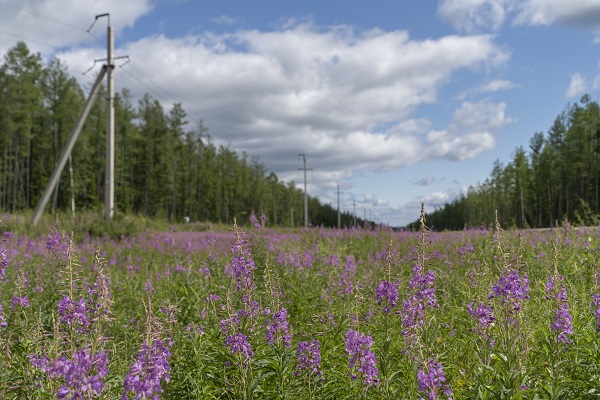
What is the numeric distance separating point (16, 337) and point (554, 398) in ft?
18.0

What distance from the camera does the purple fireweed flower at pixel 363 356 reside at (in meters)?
3.15

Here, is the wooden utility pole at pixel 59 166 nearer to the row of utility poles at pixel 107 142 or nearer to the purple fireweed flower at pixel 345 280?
the row of utility poles at pixel 107 142

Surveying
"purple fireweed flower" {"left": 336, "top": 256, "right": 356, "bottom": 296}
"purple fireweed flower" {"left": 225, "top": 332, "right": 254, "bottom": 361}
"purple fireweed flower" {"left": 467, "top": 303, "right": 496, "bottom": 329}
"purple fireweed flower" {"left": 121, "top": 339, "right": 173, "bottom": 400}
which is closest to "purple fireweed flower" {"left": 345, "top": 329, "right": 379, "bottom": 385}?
"purple fireweed flower" {"left": 225, "top": 332, "right": 254, "bottom": 361}

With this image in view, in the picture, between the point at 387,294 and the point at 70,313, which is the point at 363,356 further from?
the point at 70,313

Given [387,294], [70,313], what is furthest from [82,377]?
[387,294]

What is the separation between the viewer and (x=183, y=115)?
71.7 meters

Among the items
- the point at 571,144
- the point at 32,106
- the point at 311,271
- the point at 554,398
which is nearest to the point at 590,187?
the point at 571,144

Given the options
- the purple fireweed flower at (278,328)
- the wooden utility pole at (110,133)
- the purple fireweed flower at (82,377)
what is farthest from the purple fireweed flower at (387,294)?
the wooden utility pole at (110,133)

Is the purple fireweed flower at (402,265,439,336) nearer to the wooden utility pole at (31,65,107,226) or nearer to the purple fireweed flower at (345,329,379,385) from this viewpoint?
the purple fireweed flower at (345,329,379,385)

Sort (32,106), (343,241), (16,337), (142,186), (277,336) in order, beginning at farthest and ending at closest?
(142,186) → (32,106) → (343,241) → (16,337) → (277,336)

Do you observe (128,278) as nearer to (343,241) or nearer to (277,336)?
(277,336)

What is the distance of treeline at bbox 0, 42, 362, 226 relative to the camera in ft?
171

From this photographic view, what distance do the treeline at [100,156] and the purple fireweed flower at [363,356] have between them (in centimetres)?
3783

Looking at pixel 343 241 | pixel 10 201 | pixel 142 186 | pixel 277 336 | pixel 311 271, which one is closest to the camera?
pixel 277 336
